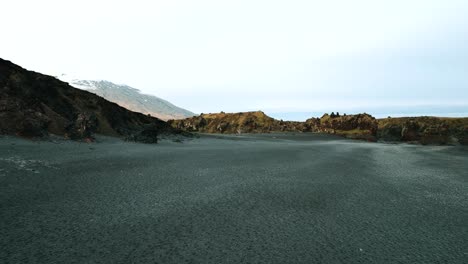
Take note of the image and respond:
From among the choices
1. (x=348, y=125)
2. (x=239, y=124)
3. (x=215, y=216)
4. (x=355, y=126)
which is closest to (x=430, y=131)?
(x=355, y=126)

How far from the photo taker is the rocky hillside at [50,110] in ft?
44.0

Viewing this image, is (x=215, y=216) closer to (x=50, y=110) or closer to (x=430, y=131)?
(x=50, y=110)

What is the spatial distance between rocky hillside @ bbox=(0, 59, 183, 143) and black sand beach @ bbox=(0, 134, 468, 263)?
14.4ft

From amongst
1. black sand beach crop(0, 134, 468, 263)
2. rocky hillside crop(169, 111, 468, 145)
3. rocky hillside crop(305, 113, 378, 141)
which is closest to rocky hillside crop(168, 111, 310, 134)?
rocky hillside crop(169, 111, 468, 145)

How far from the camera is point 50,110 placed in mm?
16938

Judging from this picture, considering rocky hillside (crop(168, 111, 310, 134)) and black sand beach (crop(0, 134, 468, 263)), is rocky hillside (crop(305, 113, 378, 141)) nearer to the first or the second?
rocky hillside (crop(168, 111, 310, 134))

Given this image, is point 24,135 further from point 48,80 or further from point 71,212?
point 71,212

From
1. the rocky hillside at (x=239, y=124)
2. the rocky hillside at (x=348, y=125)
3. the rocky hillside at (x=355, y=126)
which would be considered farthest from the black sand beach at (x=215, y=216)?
the rocky hillside at (x=239, y=124)

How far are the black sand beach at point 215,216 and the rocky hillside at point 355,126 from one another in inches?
1549

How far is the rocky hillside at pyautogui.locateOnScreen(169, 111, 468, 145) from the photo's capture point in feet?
145

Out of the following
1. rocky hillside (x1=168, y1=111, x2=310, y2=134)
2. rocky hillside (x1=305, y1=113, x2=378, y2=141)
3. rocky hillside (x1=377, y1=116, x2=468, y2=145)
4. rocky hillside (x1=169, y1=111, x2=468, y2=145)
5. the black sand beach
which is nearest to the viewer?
the black sand beach

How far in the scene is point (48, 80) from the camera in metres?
19.7

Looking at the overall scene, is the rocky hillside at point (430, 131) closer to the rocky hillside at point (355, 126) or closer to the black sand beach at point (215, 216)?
the rocky hillside at point (355, 126)

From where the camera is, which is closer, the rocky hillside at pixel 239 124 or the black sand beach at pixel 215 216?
the black sand beach at pixel 215 216
